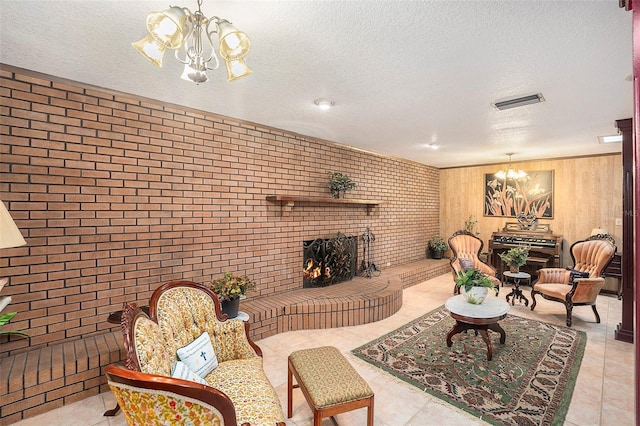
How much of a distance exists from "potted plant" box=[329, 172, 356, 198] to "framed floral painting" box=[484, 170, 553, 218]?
153 inches

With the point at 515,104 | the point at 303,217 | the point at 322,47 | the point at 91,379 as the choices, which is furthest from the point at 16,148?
the point at 515,104

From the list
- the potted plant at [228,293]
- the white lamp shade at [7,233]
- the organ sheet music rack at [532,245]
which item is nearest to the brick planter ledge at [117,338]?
the potted plant at [228,293]

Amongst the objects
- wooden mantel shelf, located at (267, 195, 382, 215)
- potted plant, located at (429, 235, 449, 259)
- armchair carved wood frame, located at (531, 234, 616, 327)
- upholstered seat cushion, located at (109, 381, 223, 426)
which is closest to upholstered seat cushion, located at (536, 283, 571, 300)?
armchair carved wood frame, located at (531, 234, 616, 327)

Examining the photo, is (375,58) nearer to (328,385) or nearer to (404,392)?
(328,385)

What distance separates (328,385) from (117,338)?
2027 millimetres

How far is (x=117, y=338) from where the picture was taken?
8.48 feet

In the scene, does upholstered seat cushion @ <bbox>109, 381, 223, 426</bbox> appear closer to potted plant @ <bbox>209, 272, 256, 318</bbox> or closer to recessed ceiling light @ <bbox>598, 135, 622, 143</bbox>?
potted plant @ <bbox>209, 272, 256, 318</bbox>

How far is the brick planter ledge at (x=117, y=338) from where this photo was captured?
207 centimetres

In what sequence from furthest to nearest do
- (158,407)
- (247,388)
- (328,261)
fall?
(328,261) < (247,388) < (158,407)

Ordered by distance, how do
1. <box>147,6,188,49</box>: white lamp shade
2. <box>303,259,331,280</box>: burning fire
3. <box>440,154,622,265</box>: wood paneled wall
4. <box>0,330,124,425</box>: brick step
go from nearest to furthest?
<box>147,6,188,49</box>: white lamp shade → <box>0,330,124,425</box>: brick step → <box>303,259,331,280</box>: burning fire → <box>440,154,622,265</box>: wood paneled wall

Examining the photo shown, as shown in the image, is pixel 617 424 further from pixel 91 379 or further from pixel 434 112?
pixel 91 379

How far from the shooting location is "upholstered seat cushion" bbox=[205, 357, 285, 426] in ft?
4.73

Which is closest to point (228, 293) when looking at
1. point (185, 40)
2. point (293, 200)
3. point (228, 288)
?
point (228, 288)

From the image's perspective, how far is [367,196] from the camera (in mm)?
5336
